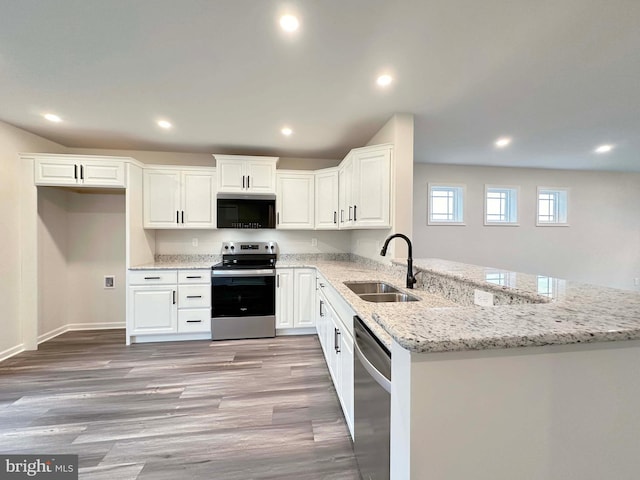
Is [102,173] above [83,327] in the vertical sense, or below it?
above

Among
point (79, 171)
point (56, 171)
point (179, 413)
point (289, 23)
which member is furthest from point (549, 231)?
point (56, 171)

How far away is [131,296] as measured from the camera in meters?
3.08

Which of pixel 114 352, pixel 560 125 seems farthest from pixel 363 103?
pixel 114 352

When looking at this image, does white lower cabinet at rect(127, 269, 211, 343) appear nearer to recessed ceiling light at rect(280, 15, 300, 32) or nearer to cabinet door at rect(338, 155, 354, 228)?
cabinet door at rect(338, 155, 354, 228)

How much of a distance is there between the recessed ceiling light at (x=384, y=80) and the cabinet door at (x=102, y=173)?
3.06 m

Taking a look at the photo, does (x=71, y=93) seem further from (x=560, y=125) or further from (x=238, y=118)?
(x=560, y=125)

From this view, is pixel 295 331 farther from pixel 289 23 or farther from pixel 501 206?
pixel 501 206

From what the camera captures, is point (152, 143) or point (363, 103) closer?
point (363, 103)

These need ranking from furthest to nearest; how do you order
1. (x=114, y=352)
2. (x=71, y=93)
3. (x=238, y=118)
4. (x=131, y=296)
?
(x=131, y=296)
(x=114, y=352)
(x=238, y=118)
(x=71, y=93)

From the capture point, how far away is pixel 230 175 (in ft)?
11.4

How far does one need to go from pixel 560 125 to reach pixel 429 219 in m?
2.14

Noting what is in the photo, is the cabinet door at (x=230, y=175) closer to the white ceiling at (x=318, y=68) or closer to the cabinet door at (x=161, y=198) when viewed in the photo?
the white ceiling at (x=318, y=68)

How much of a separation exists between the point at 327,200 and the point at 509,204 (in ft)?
12.3

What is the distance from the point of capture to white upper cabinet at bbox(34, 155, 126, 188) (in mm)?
2924
